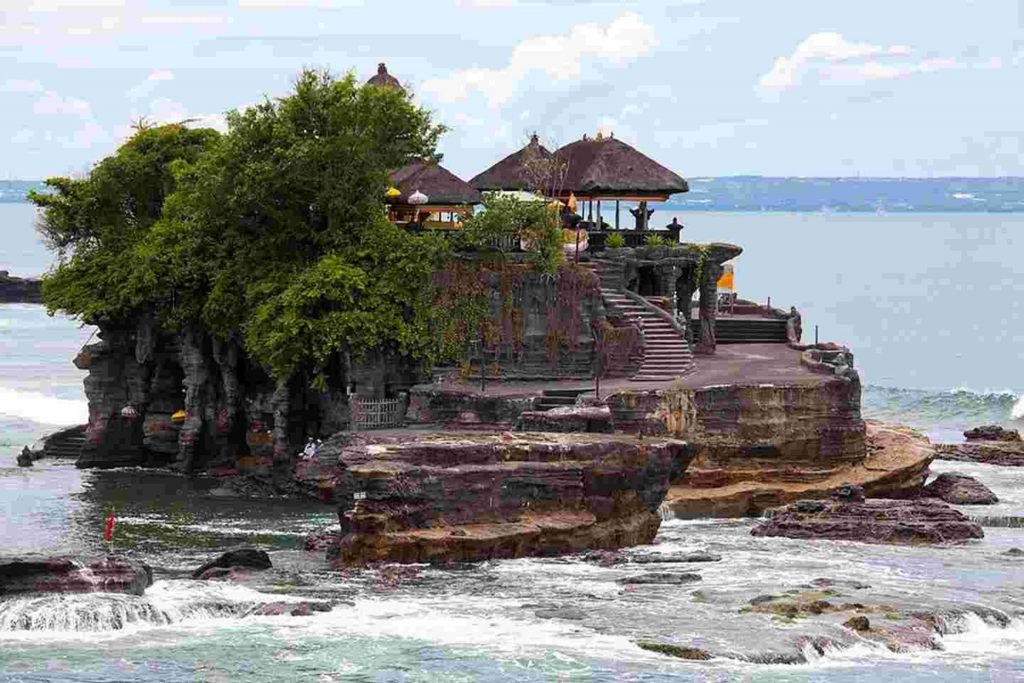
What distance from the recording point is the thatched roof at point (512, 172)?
8425cm

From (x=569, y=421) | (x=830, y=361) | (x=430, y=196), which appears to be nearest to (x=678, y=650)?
(x=569, y=421)

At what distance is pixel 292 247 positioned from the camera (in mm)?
80000

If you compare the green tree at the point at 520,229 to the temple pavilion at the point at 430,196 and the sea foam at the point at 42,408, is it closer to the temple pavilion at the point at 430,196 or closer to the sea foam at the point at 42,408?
the temple pavilion at the point at 430,196

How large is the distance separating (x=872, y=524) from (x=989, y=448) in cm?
2101

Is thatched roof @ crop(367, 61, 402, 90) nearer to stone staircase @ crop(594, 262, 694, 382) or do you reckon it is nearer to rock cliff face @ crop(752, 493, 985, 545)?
stone staircase @ crop(594, 262, 694, 382)

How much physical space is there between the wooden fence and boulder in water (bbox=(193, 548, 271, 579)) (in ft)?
44.6

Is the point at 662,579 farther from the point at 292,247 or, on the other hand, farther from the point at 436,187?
the point at 436,187

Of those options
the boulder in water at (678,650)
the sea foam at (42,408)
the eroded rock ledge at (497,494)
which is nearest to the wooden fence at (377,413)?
the eroded rock ledge at (497,494)

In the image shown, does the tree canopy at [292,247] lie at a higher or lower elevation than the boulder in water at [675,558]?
higher

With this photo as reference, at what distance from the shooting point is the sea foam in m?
103

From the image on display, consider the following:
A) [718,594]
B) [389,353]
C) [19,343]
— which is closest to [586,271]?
[389,353]

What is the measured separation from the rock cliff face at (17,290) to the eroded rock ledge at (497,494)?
126m

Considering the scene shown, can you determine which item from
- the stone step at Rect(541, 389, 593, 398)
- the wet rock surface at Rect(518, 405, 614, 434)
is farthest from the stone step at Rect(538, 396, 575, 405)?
A: the wet rock surface at Rect(518, 405, 614, 434)

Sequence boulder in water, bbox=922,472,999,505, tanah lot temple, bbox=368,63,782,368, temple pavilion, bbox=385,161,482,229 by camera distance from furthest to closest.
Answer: temple pavilion, bbox=385,161,482,229 < tanah lot temple, bbox=368,63,782,368 < boulder in water, bbox=922,472,999,505
